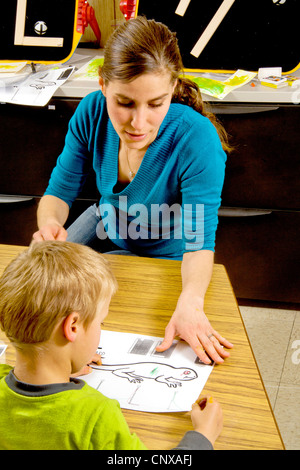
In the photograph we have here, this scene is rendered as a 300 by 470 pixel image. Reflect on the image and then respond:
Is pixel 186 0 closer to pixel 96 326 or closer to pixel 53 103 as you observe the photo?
pixel 53 103

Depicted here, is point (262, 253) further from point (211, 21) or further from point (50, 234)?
point (50, 234)

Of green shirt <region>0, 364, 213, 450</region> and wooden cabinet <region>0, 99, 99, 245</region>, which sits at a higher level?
green shirt <region>0, 364, 213, 450</region>

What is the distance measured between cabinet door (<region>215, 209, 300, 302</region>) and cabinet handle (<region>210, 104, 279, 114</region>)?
0.38m

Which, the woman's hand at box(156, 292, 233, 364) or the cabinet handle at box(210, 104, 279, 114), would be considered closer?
the woman's hand at box(156, 292, 233, 364)

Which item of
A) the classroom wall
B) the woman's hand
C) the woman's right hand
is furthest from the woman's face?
the classroom wall

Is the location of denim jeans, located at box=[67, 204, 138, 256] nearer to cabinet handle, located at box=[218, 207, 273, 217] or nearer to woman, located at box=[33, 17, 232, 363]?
woman, located at box=[33, 17, 232, 363]

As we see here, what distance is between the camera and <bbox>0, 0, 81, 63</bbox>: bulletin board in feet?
5.85

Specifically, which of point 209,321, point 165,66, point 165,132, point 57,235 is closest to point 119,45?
point 165,66

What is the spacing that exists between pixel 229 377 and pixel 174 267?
1.11 ft

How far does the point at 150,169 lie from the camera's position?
48.1 inches

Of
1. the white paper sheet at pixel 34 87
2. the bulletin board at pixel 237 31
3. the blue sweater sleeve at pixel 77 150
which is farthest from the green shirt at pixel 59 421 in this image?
the bulletin board at pixel 237 31

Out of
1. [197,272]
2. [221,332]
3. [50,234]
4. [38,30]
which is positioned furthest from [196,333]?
[38,30]

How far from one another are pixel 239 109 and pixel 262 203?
1.21 ft

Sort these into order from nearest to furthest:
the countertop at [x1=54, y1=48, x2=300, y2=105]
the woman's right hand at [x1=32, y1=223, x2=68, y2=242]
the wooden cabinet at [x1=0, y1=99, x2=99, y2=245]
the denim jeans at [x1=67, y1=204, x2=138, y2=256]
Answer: the woman's right hand at [x1=32, y1=223, x2=68, y2=242]
the denim jeans at [x1=67, y1=204, x2=138, y2=256]
the countertop at [x1=54, y1=48, x2=300, y2=105]
the wooden cabinet at [x1=0, y1=99, x2=99, y2=245]
